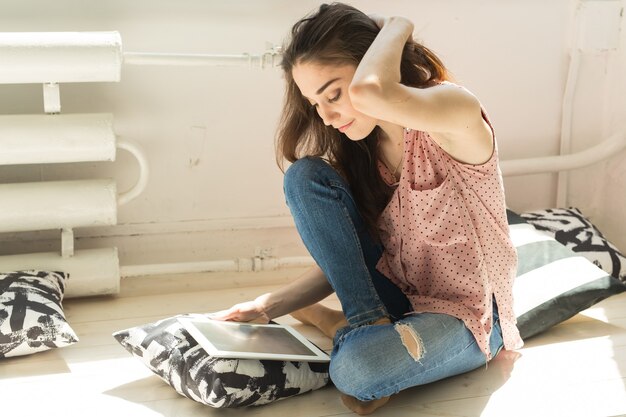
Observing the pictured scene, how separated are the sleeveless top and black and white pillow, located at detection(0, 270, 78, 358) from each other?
0.81 metres

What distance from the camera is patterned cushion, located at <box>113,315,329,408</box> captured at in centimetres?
174

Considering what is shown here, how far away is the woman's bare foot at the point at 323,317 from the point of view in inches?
84.4

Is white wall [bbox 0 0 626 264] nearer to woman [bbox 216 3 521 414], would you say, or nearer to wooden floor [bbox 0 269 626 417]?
wooden floor [bbox 0 269 626 417]

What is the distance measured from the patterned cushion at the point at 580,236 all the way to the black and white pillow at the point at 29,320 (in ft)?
4.54

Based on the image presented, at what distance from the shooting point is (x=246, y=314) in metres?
2.02

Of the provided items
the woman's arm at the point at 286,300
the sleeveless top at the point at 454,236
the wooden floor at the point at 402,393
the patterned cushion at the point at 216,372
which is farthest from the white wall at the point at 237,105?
the sleeveless top at the point at 454,236

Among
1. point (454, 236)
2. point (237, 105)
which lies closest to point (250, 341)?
point (454, 236)

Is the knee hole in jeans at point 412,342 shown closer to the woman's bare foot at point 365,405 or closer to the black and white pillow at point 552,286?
the woman's bare foot at point 365,405

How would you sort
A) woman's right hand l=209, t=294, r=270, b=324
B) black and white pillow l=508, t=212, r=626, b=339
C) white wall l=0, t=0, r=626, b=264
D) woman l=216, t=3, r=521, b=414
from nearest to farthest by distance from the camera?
woman l=216, t=3, r=521, b=414, woman's right hand l=209, t=294, r=270, b=324, black and white pillow l=508, t=212, r=626, b=339, white wall l=0, t=0, r=626, b=264

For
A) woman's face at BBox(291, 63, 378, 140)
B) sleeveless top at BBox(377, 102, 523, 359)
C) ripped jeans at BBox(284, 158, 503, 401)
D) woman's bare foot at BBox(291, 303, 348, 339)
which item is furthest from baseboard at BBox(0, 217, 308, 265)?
woman's face at BBox(291, 63, 378, 140)

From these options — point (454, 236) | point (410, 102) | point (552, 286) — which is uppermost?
point (410, 102)

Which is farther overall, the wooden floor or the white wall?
the white wall

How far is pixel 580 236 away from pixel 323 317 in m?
0.91

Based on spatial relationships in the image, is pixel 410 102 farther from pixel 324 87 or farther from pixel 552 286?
pixel 552 286
